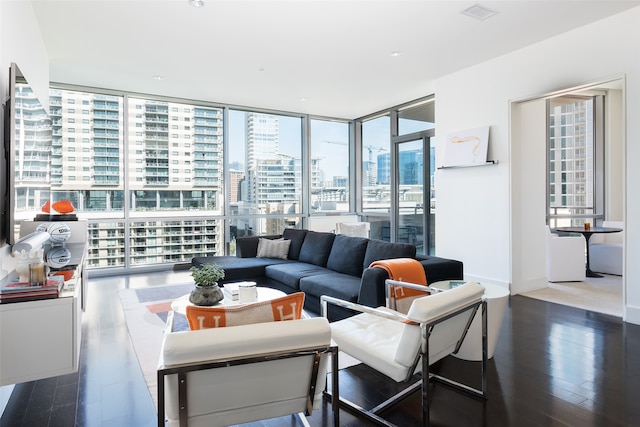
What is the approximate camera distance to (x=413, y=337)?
187cm

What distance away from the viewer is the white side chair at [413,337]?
1.86m

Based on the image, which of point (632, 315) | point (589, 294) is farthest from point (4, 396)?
point (589, 294)

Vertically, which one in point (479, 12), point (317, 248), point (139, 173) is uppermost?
point (479, 12)

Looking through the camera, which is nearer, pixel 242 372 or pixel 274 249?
pixel 242 372

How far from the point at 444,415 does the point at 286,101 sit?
5926 mm

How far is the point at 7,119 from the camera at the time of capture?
2420 millimetres

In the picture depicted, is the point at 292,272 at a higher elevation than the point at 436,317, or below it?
below

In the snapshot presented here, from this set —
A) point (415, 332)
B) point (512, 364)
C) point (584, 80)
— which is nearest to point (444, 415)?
point (415, 332)

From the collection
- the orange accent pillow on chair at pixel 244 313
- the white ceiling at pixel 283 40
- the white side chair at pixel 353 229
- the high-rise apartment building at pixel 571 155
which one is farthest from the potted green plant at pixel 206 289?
the high-rise apartment building at pixel 571 155

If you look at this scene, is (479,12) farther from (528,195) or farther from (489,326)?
(489,326)

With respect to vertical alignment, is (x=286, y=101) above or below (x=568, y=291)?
above

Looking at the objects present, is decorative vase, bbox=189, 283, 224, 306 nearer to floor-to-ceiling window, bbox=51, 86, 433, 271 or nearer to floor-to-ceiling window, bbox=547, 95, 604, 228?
floor-to-ceiling window, bbox=51, 86, 433, 271

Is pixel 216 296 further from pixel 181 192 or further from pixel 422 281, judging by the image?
pixel 181 192

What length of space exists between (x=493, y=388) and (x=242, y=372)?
177 cm
